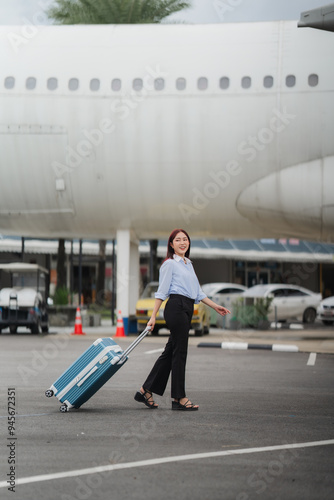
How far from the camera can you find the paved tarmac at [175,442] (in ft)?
16.7

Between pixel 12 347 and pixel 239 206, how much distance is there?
660 centimetres

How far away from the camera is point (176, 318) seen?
28.5 ft

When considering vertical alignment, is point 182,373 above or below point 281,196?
below

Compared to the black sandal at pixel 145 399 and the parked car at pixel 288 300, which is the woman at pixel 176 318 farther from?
the parked car at pixel 288 300

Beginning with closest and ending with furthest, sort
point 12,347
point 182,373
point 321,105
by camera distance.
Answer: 1. point 182,373
2. point 12,347
3. point 321,105

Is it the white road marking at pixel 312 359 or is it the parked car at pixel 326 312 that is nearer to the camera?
the white road marking at pixel 312 359

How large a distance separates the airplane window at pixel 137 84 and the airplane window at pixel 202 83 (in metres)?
1.38

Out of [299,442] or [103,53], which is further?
[103,53]

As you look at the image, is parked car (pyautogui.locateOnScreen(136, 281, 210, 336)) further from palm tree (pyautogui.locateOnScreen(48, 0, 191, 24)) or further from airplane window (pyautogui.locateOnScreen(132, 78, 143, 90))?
palm tree (pyautogui.locateOnScreen(48, 0, 191, 24))

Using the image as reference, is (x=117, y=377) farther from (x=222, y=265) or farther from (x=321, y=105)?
(x=222, y=265)

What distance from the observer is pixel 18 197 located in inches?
879

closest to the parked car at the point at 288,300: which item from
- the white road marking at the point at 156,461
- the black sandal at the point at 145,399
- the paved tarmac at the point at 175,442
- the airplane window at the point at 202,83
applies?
the airplane window at the point at 202,83

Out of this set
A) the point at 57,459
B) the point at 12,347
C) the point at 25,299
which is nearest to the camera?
the point at 57,459

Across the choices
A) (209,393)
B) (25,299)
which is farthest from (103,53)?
(209,393)
